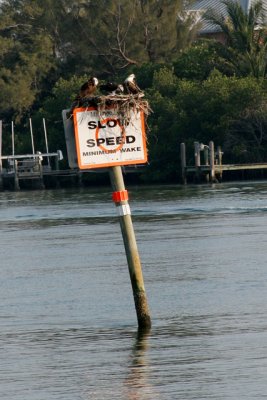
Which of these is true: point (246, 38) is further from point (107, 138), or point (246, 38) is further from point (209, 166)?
point (107, 138)

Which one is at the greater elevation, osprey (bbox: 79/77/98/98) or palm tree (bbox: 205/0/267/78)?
palm tree (bbox: 205/0/267/78)

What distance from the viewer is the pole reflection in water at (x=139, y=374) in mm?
12648

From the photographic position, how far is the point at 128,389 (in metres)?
12.9

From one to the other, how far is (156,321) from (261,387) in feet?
16.4

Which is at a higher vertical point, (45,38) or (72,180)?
(45,38)

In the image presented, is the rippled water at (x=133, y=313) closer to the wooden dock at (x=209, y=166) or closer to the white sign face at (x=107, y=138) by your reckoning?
the white sign face at (x=107, y=138)

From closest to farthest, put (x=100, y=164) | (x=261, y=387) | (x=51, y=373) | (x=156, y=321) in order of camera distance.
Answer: (x=261, y=387) → (x=51, y=373) → (x=100, y=164) → (x=156, y=321)

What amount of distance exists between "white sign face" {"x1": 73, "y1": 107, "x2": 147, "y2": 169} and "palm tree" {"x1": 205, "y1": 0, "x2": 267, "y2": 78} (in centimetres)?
5747

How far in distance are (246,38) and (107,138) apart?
5804 centimetres

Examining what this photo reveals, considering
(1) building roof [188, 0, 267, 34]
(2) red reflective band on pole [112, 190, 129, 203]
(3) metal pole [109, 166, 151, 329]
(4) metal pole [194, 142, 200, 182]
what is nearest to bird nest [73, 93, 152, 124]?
(3) metal pole [109, 166, 151, 329]

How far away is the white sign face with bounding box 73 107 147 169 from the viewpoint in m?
15.8

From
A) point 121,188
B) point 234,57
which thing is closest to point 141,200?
point 234,57

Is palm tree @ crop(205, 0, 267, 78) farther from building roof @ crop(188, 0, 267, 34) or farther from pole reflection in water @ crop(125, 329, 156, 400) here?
pole reflection in water @ crop(125, 329, 156, 400)

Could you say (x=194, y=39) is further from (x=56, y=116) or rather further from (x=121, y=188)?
(x=121, y=188)
